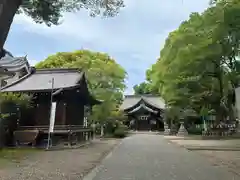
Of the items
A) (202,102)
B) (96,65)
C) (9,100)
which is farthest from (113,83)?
(9,100)

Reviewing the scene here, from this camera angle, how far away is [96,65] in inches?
1389

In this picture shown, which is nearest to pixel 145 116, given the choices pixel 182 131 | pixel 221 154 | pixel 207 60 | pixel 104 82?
pixel 182 131

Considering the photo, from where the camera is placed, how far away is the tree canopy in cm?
2497

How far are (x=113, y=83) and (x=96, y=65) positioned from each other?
102 inches

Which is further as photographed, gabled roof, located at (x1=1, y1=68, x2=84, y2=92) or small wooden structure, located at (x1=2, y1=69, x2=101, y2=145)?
gabled roof, located at (x1=1, y1=68, x2=84, y2=92)

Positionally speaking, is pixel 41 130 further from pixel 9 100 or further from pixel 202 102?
pixel 202 102

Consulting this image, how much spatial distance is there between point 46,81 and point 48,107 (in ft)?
10.0

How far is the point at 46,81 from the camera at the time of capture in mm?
24078

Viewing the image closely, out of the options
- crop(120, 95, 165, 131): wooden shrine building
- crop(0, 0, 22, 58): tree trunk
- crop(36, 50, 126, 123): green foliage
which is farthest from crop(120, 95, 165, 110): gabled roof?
crop(0, 0, 22, 58): tree trunk

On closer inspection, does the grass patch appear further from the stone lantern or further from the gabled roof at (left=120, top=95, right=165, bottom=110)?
the gabled roof at (left=120, top=95, right=165, bottom=110)

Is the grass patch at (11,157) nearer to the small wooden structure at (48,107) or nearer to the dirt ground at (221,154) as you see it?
the small wooden structure at (48,107)

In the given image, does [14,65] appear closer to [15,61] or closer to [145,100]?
[15,61]

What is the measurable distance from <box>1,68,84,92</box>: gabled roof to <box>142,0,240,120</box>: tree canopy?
9.36 meters

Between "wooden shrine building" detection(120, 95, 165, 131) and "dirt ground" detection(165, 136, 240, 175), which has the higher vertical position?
"wooden shrine building" detection(120, 95, 165, 131)
